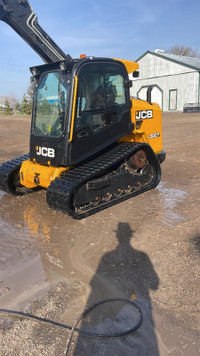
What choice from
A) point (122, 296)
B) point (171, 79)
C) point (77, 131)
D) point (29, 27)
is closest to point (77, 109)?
point (77, 131)

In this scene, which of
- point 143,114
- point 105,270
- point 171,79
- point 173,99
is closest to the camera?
point 105,270

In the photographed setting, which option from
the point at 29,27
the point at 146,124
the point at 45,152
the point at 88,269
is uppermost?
the point at 29,27

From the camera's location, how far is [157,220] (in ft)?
16.3

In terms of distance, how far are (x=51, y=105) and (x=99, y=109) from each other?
0.87m

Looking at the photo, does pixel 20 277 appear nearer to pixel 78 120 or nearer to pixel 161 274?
pixel 161 274

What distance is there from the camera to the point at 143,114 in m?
6.36

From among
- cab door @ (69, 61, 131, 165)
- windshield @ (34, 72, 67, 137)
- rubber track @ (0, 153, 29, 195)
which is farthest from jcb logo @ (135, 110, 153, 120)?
rubber track @ (0, 153, 29, 195)

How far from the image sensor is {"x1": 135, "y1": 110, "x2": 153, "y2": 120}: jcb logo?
20.4 feet

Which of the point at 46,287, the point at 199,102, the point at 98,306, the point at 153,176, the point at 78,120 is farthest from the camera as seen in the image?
the point at 199,102

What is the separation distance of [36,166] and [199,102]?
90.5ft

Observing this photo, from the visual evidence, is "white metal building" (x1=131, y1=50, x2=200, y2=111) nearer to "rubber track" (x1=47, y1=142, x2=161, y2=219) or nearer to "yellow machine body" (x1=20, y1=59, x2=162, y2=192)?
"yellow machine body" (x1=20, y1=59, x2=162, y2=192)

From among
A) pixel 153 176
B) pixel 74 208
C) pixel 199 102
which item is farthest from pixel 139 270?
pixel 199 102

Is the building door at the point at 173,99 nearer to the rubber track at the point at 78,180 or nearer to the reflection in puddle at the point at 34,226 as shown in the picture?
the rubber track at the point at 78,180

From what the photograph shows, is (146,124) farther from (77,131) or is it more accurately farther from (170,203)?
(77,131)
